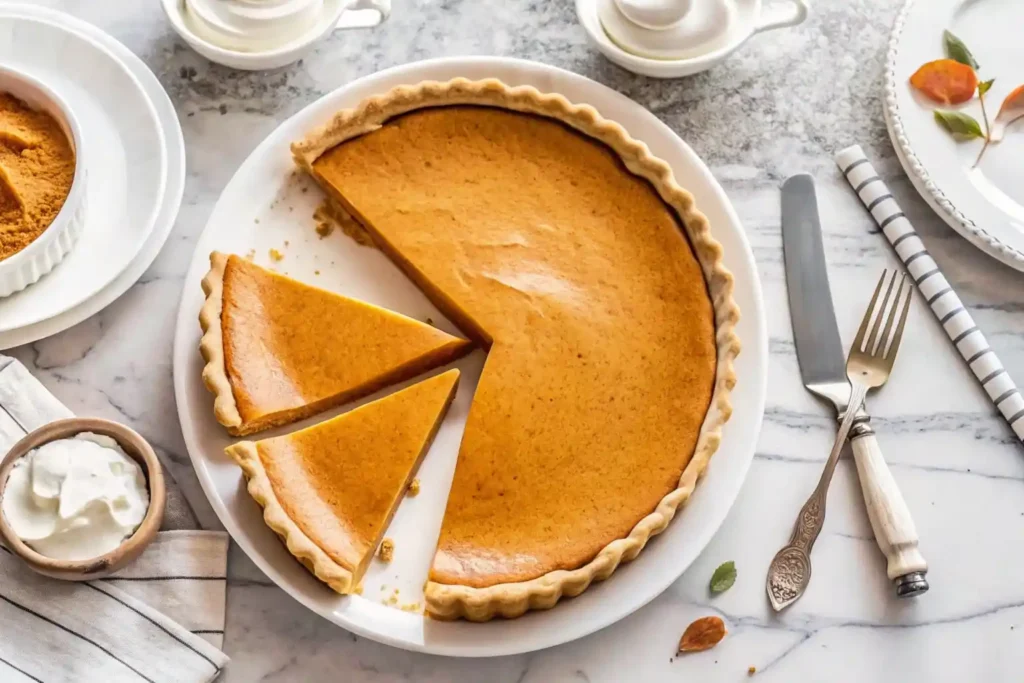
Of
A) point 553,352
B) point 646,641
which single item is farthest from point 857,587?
point 553,352

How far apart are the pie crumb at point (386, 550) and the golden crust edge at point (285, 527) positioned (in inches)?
3.8

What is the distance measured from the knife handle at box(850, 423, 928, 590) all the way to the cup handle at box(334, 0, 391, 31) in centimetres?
166

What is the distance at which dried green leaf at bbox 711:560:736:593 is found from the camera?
93.9 inches

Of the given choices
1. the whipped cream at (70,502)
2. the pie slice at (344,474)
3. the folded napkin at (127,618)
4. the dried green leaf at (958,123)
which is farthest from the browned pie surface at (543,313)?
the dried green leaf at (958,123)

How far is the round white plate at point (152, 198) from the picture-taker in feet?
7.97

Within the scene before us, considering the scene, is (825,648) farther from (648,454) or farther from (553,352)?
(553,352)

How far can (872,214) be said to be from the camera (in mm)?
2686

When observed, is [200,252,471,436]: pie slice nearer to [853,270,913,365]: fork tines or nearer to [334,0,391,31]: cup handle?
[334,0,391,31]: cup handle

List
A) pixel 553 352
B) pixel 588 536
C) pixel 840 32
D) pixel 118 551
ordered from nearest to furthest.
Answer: pixel 118 551, pixel 588 536, pixel 553 352, pixel 840 32

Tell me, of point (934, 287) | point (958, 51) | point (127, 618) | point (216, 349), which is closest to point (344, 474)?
point (216, 349)

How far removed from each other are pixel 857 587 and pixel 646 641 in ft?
1.81

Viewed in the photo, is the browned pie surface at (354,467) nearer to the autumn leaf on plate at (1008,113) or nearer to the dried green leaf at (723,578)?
the dried green leaf at (723,578)

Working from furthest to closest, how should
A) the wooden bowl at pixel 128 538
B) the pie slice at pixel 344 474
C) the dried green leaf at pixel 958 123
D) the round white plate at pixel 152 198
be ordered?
the dried green leaf at pixel 958 123 < the round white plate at pixel 152 198 < the pie slice at pixel 344 474 < the wooden bowl at pixel 128 538

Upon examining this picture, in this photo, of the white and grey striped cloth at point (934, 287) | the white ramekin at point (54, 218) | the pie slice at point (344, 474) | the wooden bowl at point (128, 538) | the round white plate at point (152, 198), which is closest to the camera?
the wooden bowl at point (128, 538)
